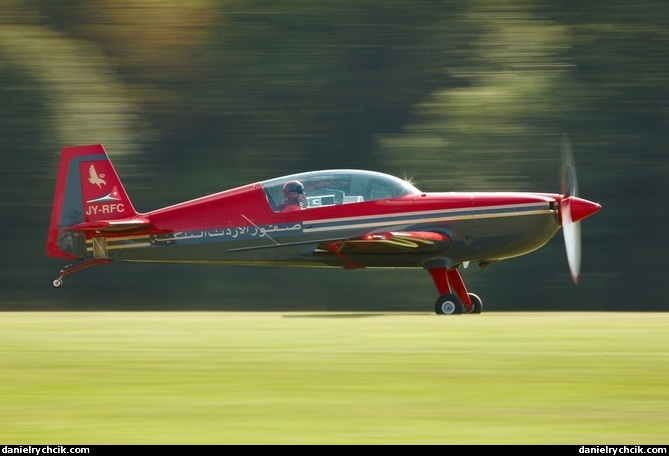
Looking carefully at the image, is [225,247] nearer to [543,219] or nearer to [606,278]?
[543,219]

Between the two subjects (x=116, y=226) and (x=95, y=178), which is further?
(x=95, y=178)

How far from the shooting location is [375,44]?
2150 cm

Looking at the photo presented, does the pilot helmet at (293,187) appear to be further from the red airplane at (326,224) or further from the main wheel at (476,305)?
the main wheel at (476,305)

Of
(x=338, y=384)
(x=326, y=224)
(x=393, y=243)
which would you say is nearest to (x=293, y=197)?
(x=326, y=224)

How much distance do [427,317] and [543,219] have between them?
176 centimetres

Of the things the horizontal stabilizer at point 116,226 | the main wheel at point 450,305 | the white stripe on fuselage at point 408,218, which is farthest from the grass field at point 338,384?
the horizontal stabilizer at point 116,226

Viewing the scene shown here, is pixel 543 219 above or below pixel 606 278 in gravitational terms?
below

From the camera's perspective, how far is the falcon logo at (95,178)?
13711 millimetres

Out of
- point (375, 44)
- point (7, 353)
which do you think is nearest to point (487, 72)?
point (375, 44)

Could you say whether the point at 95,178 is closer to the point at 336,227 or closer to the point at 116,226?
the point at 116,226

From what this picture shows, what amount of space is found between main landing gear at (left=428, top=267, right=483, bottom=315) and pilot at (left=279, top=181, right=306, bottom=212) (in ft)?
5.70

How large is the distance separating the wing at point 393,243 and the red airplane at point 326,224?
0.01 meters

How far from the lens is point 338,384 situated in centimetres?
720

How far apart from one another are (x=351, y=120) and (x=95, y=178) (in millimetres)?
8021
